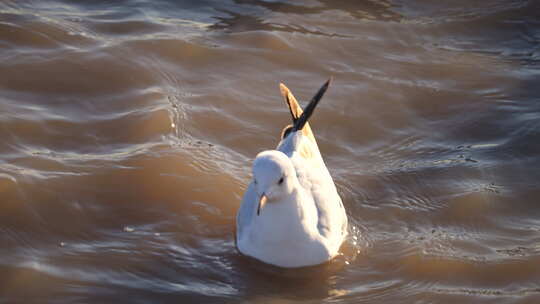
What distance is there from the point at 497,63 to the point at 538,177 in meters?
2.20

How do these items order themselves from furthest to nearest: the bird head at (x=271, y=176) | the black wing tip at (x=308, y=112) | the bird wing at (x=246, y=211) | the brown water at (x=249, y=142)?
the black wing tip at (x=308, y=112) → the bird wing at (x=246, y=211) → the brown water at (x=249, y=142) → the bird head at (x=271, y=176)

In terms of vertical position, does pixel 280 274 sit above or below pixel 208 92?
below

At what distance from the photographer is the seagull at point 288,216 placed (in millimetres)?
5609

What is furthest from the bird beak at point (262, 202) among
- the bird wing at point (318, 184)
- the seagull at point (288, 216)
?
the bird wing at point (318, 184)

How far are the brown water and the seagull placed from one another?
0.40 feet

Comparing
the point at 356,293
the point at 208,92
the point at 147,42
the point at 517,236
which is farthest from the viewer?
the point at 147,42

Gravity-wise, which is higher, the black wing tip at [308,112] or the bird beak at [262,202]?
the black wing tip at [308,112]

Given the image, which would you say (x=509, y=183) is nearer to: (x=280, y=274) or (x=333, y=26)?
(x=280, y=274)

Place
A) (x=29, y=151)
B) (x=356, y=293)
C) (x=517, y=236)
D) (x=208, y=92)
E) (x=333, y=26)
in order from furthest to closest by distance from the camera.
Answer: (x=333, y=26), (x=208, y=92), (x=29, y=151), (x=517, y=236), (x=356, y=293)

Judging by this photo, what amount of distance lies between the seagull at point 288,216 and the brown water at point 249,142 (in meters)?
0.12

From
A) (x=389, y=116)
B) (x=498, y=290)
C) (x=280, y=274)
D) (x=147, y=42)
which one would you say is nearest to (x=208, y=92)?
(x=147, y=42)

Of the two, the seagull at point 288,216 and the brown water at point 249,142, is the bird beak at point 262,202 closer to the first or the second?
the seagull at point 288,216

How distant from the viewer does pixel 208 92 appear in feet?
26.4

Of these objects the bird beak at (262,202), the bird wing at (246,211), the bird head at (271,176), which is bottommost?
the bird wing at (246,211)
